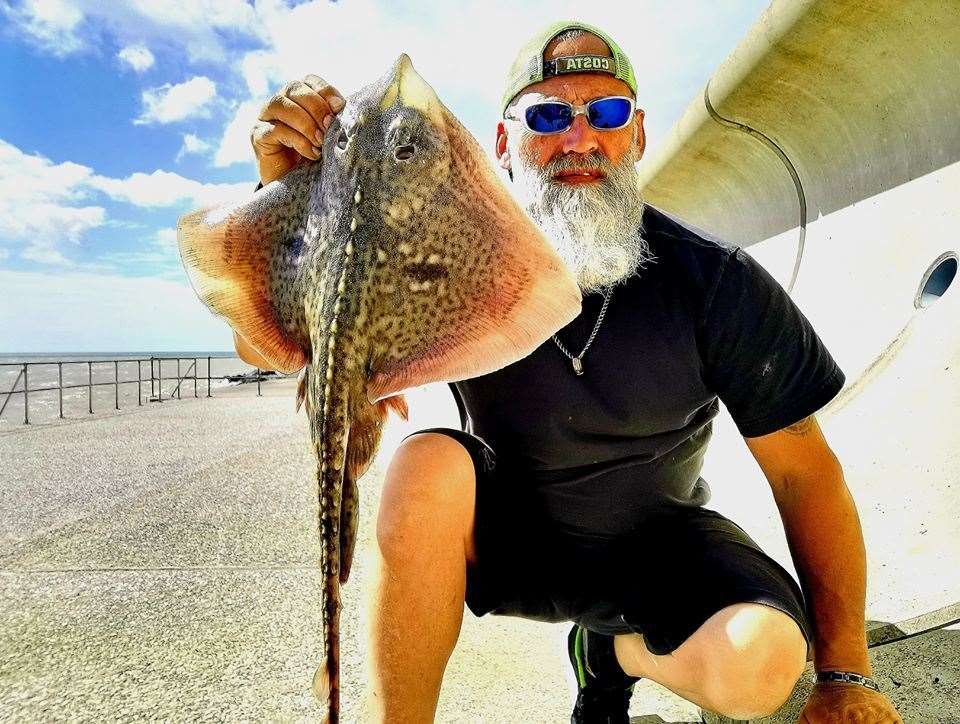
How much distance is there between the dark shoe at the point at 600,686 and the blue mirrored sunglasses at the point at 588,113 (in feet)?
5.25

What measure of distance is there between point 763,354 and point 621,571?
75 centimetres

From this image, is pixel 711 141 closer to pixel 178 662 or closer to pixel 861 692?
pixel 861 692

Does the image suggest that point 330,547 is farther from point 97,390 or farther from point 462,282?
point 97,390

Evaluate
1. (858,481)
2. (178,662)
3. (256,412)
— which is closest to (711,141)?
(858,481)

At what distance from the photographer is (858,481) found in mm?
3016

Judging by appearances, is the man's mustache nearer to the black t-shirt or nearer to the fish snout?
the black t-shirt

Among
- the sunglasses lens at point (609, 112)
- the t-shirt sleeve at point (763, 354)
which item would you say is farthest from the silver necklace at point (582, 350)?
the sunglasses lens at point (609, 112)

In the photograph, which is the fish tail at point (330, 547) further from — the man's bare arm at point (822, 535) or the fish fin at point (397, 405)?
the man's bare arm at point (822, 535)

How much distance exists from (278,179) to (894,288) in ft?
11.6

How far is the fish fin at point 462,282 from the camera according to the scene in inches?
48.6

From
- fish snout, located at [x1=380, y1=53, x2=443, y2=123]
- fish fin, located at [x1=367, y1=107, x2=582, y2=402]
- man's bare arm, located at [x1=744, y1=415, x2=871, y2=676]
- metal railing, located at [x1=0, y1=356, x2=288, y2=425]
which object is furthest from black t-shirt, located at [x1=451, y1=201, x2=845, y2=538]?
metal railing, located at [x1=0, y1=356, x2=288, y2=425]

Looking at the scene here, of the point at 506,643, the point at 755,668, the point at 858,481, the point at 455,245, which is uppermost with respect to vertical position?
the point at 455,245

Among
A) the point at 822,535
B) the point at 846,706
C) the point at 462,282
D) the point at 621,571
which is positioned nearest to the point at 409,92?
the point at 462,282

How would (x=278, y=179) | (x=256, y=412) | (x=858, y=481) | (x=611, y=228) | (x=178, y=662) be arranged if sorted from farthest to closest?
1. (x=256, y=412)
2. (x=858, y=481)
3. (x=178, y=662)
4. (x=611, y=228)
5. (x=278, y=179)
